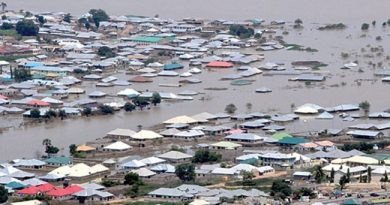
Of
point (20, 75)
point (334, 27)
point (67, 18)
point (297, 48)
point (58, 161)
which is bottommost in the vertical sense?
point (58, 161)

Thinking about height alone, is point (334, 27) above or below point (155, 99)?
above

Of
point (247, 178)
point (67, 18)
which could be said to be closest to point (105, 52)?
point (67, 18)

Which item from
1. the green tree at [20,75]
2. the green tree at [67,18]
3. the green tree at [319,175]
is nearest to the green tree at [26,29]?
the green tree at [67,18]

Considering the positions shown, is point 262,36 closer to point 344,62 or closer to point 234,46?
point 234,46

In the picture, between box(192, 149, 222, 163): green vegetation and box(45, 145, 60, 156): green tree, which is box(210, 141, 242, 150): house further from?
box(45, 145, 60, 156): green tree

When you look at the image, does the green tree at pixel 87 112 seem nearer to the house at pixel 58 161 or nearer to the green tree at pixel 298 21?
the house at pixel 58 161

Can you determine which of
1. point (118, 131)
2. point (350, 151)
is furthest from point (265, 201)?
point (118, 131)

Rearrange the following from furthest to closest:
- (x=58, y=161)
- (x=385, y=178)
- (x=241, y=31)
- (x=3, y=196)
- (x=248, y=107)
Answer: (x=241, y=31) < (x=248, y=107) < (x=58, y=161) < (x=385, y=178) < (x=3, y=196)

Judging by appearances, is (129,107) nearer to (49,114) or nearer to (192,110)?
(192,110)
